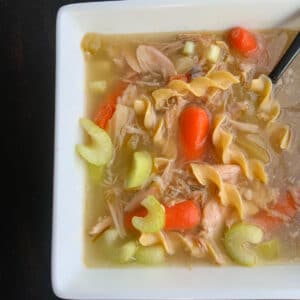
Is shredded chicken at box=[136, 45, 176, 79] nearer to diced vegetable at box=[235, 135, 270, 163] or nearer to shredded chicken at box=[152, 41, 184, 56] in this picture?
shredded chicken at box=[152, 41, 184, 56]

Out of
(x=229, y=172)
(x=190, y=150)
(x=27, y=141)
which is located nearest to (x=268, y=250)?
(x=229, y=172)

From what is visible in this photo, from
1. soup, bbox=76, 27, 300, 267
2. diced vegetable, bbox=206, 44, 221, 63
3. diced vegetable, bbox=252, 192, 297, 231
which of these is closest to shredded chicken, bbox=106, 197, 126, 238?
soup, bbox=76, 27, 300, 267

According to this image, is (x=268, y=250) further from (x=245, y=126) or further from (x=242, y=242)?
(x=245, y=126)

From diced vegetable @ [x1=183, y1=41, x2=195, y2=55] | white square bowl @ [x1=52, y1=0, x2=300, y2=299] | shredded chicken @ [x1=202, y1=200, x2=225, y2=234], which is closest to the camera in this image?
white square bowl @ [x1=52, y1=0, x2=300, y2=299]

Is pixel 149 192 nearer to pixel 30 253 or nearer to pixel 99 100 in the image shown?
pixel 99 100

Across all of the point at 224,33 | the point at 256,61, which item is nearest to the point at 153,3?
the point at 224,33

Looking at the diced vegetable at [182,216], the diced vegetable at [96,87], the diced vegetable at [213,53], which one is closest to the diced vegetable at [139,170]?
the diced vegetable at [182,216]

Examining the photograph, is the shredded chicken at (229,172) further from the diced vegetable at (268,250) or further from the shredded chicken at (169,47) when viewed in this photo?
the shredded chicken at (169,47)
